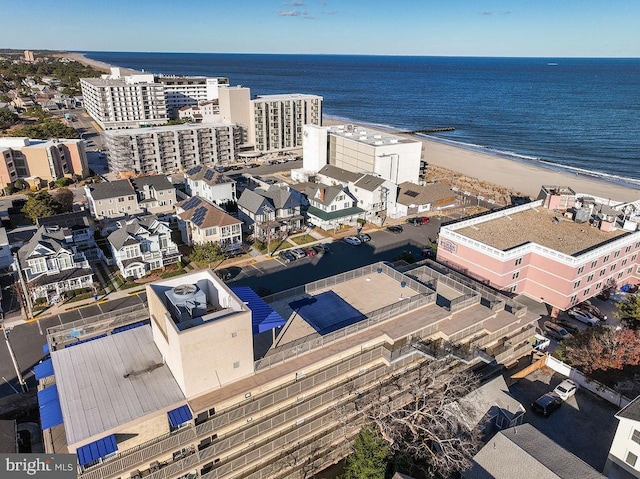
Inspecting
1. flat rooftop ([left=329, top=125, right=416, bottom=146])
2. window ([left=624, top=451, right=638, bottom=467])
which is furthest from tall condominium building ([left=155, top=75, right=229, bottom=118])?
window ([left=624, top=451, right=638, bottom=467])

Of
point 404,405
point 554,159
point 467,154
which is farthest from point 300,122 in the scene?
point 404,405

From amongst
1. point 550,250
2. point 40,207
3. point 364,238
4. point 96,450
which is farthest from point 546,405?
point 40,207

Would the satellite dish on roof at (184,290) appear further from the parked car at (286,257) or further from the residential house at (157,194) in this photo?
the residential house at (157,194)

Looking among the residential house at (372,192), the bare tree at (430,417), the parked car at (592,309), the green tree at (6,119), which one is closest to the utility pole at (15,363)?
the bare tree at (430,417)

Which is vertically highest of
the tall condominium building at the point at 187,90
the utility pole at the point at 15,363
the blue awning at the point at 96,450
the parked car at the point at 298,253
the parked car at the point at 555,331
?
the tall condominium building at the point at 187,90

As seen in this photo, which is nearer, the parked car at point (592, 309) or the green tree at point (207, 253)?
the parked car at point (592, 309)

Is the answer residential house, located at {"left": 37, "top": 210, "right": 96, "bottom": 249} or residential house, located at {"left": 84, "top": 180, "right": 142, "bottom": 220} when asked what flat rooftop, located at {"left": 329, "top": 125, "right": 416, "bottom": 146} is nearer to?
residential house, located at {"left": 84, "top": 180, "right": 142, "bottom": 220}
